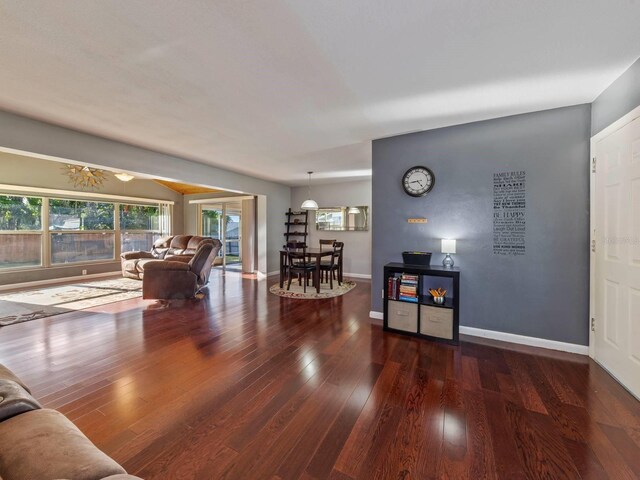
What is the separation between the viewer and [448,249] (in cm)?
318

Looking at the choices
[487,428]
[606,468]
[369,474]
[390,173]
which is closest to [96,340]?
[369,474]

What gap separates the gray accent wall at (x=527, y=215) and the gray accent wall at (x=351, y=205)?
10.5ft

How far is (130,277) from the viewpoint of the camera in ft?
21.9

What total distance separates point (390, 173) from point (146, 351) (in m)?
3.53

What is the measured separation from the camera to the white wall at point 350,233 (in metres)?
6.89

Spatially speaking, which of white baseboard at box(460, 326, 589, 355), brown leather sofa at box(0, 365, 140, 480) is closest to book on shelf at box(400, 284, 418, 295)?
white baseboard at box(460, 326, 589, 355)

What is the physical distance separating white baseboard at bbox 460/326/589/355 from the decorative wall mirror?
4.01 meters

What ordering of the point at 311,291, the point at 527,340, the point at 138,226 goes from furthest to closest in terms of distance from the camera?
the point at 138,226
the point at 311,291
the point at 527,340

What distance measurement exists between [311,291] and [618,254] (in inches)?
162

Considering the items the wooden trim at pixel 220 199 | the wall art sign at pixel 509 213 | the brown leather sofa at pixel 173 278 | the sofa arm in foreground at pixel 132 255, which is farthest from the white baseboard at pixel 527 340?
the sofa arm in foreground at pixel 132 255

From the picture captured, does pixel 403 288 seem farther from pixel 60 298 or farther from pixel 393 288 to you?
pixel 60 298

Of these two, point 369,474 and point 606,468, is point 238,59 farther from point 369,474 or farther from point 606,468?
point 606,468

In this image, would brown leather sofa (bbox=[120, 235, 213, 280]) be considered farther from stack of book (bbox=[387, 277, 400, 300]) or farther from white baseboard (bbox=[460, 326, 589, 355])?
white baseboard (bbox=[460, 326, 589, 355])

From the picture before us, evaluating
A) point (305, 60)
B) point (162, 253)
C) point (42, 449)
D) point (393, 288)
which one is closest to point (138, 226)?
point (162, 253)
